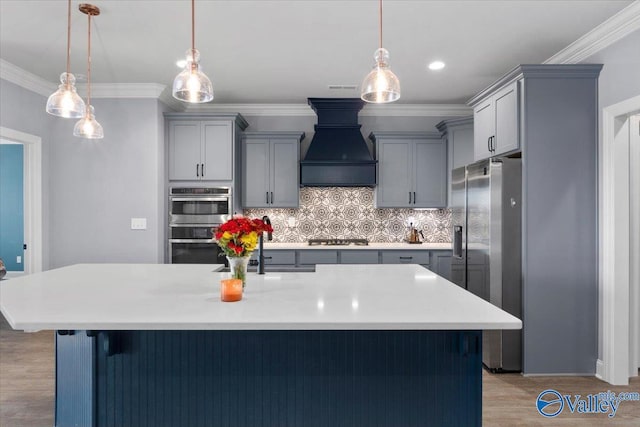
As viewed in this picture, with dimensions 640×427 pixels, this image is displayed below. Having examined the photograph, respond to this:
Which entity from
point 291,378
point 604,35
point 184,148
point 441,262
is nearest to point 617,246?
point 604,35

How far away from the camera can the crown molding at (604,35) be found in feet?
9.07

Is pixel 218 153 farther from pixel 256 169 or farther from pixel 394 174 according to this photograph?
pixel 394 174

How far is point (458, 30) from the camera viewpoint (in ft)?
10.2

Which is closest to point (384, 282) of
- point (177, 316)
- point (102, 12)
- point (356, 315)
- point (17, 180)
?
point (356, 315)

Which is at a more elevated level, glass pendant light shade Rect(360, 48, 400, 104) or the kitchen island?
glass pendant light shade Rect(360, 48, 400, 104)

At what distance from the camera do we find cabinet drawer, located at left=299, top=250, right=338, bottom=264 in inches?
183

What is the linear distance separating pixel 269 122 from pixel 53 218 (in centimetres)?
272

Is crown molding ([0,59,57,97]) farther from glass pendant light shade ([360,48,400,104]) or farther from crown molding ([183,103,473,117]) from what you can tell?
glass pendant light shade ([360,48,400,104])

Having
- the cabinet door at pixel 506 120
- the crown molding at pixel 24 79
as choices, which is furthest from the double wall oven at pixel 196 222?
the cabinet door at pixel 506 120

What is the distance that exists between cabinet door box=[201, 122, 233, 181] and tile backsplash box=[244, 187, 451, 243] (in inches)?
31.3

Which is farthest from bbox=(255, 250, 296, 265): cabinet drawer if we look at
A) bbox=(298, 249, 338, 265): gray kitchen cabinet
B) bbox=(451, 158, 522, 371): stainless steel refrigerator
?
bbox=(451, 158, 522, 371): stainless steel refrigerator

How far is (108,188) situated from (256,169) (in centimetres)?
165

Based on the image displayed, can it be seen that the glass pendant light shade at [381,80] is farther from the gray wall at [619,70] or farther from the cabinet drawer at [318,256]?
the cabinet drawer at [318,256]

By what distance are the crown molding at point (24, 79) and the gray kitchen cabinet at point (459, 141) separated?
4371 millimetres
